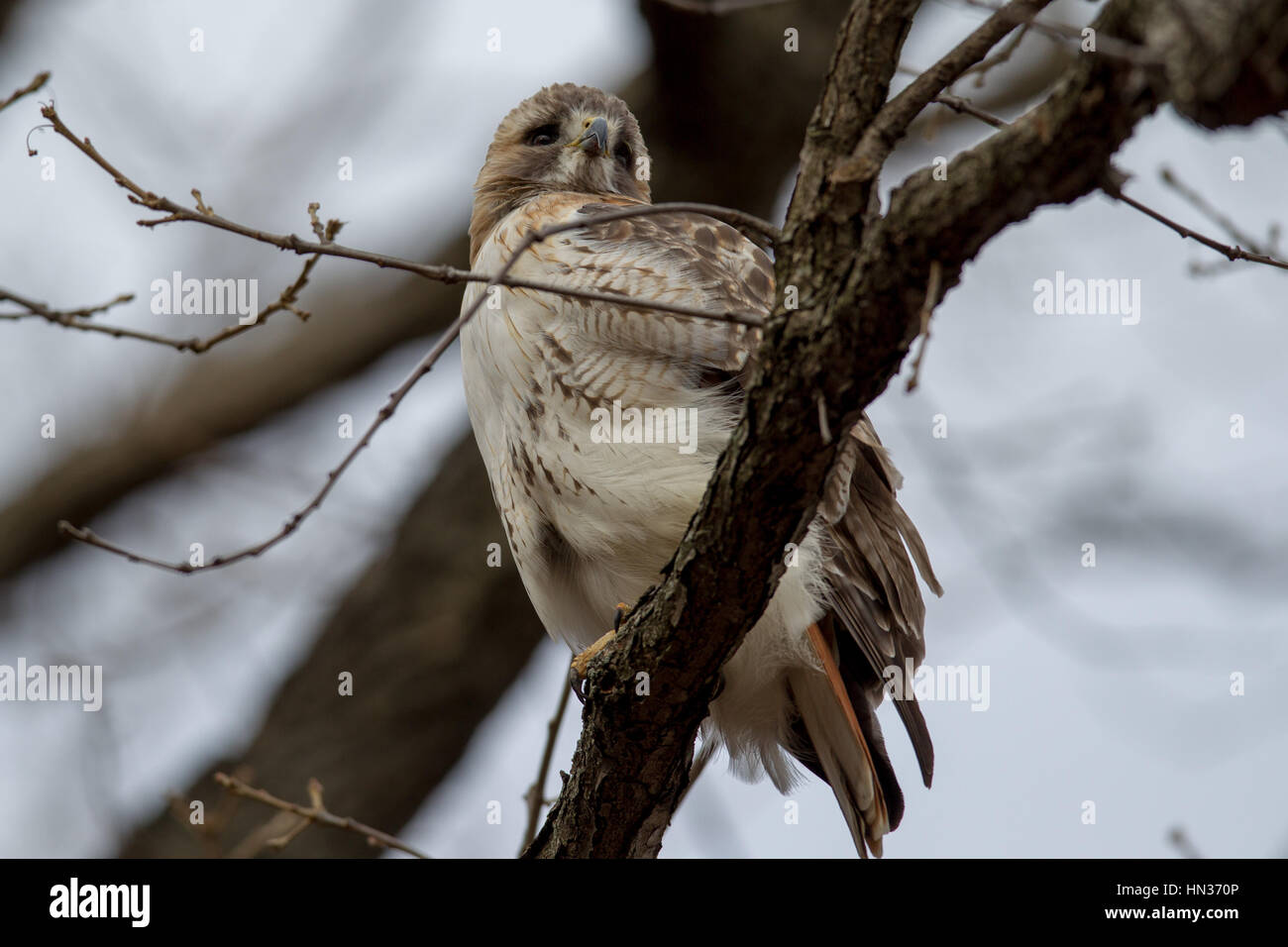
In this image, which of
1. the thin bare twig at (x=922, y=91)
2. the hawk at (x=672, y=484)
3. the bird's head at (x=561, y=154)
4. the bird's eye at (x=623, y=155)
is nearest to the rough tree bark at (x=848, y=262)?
the thin bare twig at (x=922, y=91)

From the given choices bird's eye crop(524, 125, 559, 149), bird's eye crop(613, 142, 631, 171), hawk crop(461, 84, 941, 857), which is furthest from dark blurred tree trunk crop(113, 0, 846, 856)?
hawk crop(461, 84, 941, 857)

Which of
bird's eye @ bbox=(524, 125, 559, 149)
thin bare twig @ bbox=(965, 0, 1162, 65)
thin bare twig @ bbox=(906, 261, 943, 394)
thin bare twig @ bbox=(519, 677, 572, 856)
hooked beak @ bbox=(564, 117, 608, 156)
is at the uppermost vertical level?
bird's eye @ bbox=(524, 125, 559, 149)

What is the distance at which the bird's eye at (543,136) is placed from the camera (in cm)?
527

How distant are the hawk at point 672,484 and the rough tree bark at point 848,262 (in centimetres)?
58

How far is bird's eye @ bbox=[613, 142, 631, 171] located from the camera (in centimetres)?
527

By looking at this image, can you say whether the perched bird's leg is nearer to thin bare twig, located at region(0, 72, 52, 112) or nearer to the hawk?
the hawk

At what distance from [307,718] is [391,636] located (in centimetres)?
51

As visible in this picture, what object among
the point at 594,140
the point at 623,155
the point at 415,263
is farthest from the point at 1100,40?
the point at 623,155

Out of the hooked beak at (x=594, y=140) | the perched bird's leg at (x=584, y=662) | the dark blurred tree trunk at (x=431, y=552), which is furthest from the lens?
the dark blurred tree trunk at (x=431, y=552)

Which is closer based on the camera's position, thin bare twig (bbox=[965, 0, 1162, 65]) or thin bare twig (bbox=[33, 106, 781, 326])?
thin bare twig (bbox=[965, 0, 1162, 65])

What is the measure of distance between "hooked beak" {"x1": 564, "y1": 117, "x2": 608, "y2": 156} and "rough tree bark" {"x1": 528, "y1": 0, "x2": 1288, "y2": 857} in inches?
95.4

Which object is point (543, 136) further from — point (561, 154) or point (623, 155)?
point (623, 155)

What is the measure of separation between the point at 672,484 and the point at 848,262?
1318 mm

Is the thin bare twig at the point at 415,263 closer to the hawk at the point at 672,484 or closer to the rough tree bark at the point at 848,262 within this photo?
the rough tree bark at the point at 848,262
